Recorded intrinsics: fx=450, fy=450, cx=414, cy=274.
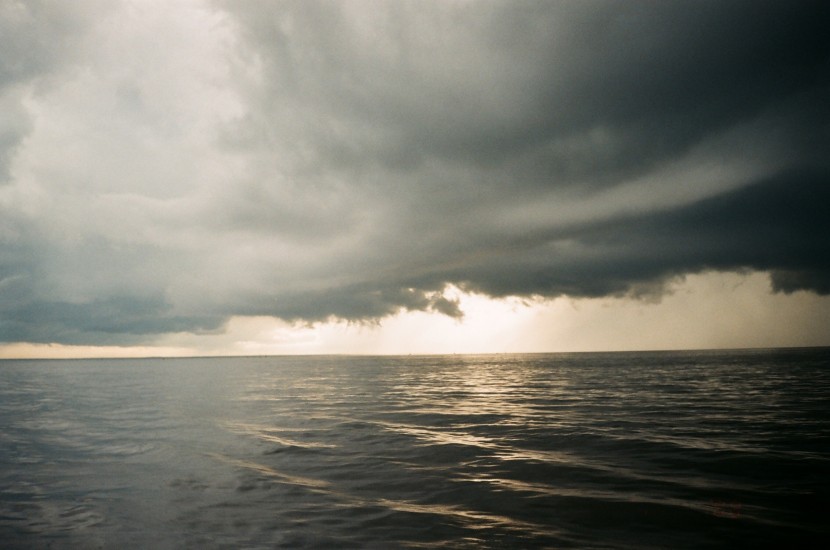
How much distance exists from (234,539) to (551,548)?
869 cm

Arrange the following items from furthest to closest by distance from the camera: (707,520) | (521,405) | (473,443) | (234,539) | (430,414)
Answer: (521,405), (430,414), (473,443), (707,520), (234,539)

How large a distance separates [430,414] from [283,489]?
72.5 ft

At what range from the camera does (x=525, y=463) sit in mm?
20719

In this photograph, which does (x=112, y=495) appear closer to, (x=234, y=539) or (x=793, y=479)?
(x=234, y=539)

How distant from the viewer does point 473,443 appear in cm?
2559

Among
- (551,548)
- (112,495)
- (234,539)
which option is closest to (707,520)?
(551,548)

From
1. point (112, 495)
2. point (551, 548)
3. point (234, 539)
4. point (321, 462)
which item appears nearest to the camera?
point (551, 548)

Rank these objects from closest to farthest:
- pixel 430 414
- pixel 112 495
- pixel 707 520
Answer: pixel 707 520 → pixel 112 495 → pixel 430 414

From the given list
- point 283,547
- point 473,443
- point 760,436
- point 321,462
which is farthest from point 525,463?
point 760,436

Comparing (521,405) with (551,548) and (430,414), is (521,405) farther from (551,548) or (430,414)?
(551,548)

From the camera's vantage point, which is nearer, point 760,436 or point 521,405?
point 760,436

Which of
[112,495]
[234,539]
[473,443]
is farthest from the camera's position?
[473,443]

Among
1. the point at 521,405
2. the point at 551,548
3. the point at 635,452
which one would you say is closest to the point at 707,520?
the point at 551,548

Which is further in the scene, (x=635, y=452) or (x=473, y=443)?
(x=473, y=443)
